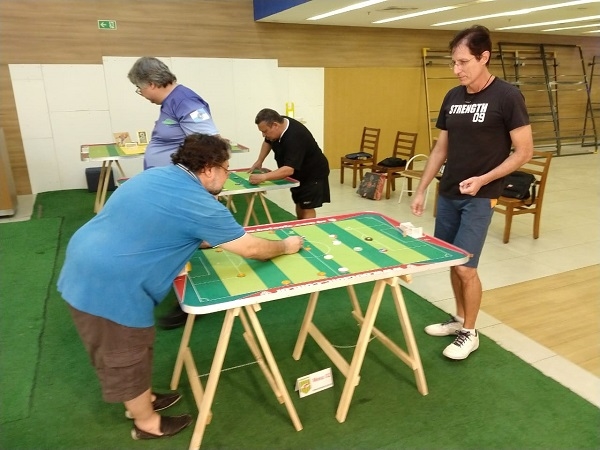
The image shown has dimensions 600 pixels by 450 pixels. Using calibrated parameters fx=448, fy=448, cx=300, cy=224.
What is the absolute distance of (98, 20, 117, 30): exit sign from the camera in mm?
5945

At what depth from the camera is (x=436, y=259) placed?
1946 millimetres

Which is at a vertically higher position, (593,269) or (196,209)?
(196,209)

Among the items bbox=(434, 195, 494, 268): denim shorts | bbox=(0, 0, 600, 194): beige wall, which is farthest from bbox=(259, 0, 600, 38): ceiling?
bbox=(434, 195, 494, 268): denim shorts

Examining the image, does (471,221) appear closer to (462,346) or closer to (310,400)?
(462,346)

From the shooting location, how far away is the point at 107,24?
5969 millimetres

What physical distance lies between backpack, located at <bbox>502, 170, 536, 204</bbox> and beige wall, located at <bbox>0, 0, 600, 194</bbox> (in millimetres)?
3833

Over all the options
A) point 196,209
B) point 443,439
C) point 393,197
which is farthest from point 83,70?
point 443,439

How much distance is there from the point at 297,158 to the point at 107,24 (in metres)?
4.16

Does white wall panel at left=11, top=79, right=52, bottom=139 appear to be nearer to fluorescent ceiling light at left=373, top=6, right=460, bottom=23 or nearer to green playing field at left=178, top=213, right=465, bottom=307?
fluorescent ceiling light at left=373, top=6, right=460, bottom=23

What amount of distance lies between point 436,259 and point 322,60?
6103 millimetres

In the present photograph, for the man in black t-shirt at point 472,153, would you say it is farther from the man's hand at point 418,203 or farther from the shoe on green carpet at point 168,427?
the shoe on green carpet at point 168,427

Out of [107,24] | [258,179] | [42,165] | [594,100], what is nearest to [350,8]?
[258,179]

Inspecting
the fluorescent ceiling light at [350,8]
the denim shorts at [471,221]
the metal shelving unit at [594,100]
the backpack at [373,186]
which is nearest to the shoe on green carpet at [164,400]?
the denim shorts at [471,221]

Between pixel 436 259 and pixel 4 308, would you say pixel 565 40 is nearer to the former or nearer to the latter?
pixel 436 259
